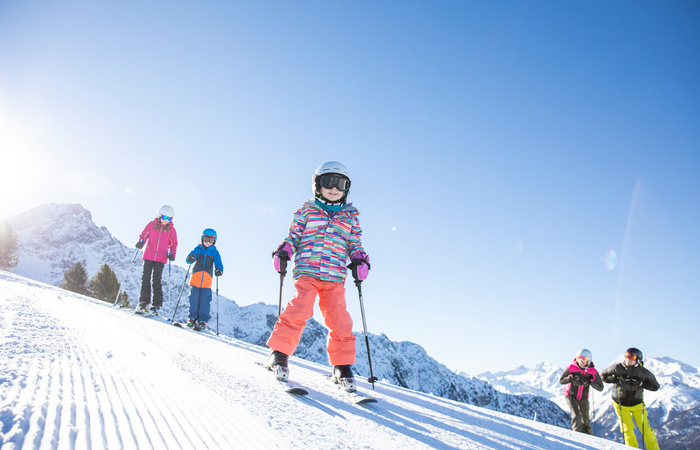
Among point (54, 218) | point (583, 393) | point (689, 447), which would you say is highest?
point (54, 218)

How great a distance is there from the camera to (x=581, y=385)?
23.8 feet

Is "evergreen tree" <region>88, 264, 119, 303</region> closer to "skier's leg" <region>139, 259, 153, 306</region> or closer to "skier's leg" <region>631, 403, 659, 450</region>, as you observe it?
"skier's leg" <region>139, 259, 153, 306</region>

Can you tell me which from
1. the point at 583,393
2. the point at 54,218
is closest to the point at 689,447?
the point at 583,393

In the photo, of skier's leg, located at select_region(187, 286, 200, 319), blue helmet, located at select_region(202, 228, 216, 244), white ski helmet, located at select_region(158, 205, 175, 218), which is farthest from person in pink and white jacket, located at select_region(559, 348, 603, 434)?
white ski helmet, located at select_region(158, 205, 175, 218)

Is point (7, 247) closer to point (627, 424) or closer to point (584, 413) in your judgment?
point (584, 413)

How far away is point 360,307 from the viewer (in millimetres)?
3656

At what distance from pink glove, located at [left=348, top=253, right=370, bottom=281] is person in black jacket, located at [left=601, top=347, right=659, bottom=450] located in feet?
18.9

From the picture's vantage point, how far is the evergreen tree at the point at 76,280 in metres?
37.7

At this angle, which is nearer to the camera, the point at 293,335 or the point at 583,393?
the point at 293,335

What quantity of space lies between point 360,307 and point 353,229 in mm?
811

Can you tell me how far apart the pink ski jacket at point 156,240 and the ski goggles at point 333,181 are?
238 inches

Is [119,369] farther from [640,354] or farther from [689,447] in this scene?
[689,447]

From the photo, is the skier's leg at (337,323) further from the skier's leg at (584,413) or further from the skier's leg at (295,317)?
the skier's leg at (584,413)

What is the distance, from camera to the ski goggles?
370 cm
